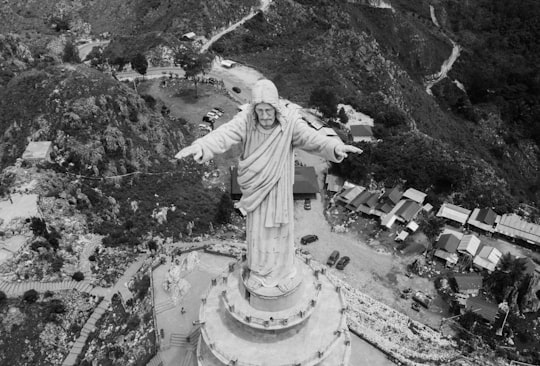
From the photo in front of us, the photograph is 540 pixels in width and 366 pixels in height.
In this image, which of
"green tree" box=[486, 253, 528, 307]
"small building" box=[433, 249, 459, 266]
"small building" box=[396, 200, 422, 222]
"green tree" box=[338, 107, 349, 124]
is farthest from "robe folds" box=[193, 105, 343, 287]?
"green tree" box=[338, 107, 349, 124]

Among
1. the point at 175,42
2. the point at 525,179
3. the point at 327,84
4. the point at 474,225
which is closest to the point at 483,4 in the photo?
the point at 525,179

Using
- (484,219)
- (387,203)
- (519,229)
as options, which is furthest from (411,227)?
(519,229)

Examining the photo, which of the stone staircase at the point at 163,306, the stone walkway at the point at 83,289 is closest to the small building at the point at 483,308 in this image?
the stone staircase at the point at 163,306

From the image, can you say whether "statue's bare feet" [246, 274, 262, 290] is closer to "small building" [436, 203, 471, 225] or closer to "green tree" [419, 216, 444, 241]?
"green tree" [419, 216, 444, 241]

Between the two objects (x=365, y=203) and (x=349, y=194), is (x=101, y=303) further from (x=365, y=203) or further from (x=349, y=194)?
(x=365, y=203)

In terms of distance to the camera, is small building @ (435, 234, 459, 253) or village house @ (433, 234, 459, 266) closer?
village house @ (433, 234, 459, 266)
